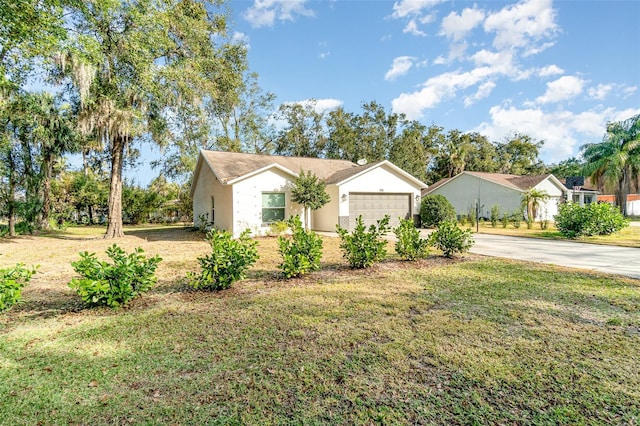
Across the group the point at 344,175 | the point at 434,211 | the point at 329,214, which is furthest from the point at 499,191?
the point at 329,214

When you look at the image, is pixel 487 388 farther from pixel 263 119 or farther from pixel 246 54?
pixel 263 119

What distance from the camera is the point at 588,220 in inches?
520

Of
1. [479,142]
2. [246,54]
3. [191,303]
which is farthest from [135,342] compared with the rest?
[479,142]

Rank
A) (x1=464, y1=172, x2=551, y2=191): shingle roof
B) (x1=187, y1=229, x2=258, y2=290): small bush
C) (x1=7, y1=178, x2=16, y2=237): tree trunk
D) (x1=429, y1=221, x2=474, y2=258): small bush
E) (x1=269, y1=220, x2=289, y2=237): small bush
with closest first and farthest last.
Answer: (x1=187, y1=229, x2=258, y2=290): small bush
(x1=429, y1=221, x2=474, y2=258): small bush
(x1=269, y1=220, x2=289, y2=237): small bush
(x1=7, y1=178, x2=16, y2=237): tree trunk
(x1=464, y1=172, x2=551, y2=191): shingle roof

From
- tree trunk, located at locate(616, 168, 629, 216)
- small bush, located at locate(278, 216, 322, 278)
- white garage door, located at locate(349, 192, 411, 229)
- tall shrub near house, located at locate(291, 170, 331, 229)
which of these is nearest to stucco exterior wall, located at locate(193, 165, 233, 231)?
tall shrub near house, located at locate(291, 170, 331, 229)

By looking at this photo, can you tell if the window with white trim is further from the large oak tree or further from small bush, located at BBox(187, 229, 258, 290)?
small bush, located at BBox(187, 229, 258, 290)

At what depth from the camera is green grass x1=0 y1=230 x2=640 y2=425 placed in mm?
2459

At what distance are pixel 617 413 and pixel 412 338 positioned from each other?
1.76m

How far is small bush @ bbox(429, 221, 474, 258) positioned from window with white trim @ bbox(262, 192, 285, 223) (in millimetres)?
8238

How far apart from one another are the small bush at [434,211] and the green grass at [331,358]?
12080mm

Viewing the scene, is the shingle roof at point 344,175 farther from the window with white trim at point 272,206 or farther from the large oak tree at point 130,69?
the large oak tree at point 130,69

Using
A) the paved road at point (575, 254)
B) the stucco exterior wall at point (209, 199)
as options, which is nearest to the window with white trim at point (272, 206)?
the stucco exterior wall at point (209, 199)

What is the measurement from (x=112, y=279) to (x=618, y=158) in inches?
1508

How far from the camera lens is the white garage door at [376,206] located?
54.2 feet
